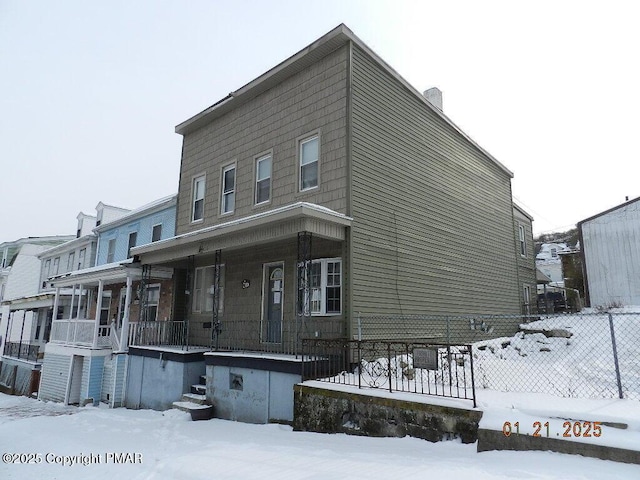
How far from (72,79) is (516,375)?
772 inches

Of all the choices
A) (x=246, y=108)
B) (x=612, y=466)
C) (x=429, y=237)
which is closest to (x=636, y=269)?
(x=429, y=237)

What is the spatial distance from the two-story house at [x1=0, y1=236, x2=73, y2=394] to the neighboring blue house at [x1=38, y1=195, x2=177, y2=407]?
17.6 feet

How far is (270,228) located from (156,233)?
1112 centimetres

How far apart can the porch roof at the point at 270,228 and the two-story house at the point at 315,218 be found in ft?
0.13

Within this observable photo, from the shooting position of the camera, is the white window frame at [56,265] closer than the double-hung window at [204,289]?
No

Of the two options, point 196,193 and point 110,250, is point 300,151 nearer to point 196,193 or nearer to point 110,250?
point 196,193

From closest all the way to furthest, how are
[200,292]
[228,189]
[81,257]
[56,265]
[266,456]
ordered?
1. [266,456]
2. [228,189]
3. [200,292]
4. [81,257]
5. [56,265]

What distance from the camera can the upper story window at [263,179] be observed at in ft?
42.1

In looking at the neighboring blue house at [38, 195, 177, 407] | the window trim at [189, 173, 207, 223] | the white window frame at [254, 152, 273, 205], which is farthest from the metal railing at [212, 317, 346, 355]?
the window trim at [189, 173, 207, 223]

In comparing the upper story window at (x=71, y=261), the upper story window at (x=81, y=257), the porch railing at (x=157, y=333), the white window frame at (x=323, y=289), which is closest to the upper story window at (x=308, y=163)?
the white window frame at (x=323, y=289)

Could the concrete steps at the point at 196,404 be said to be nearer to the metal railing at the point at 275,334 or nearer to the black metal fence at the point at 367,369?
the metal railing at the point at 275,334

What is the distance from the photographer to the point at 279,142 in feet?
41.3

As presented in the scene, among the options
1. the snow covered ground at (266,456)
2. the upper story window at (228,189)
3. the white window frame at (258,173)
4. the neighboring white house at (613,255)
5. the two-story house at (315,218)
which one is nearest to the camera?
the snow covered ground at (266,456)
